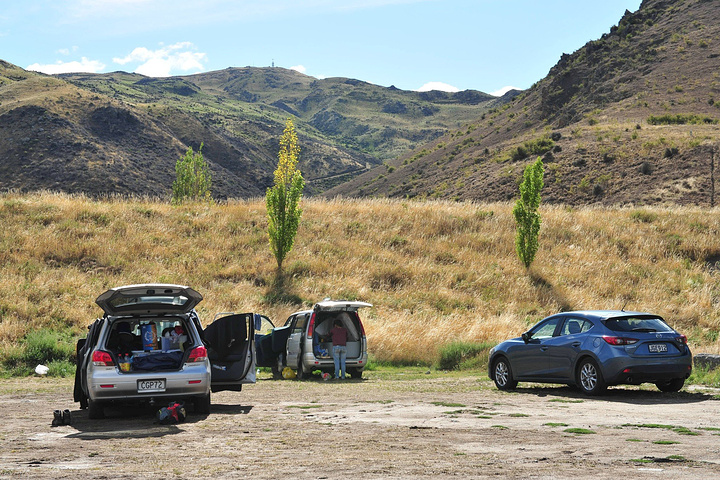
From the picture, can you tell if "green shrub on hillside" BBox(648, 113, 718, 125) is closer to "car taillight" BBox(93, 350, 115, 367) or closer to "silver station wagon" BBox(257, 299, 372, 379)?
"silver station wagon" BBox(257, 299, 372, 379)

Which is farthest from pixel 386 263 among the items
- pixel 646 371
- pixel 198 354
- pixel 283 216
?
pixel 198 354

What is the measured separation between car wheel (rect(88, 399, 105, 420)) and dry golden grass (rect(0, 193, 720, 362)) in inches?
495

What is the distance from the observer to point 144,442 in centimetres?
850

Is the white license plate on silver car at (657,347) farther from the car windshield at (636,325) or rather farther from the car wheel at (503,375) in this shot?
the car wheel at (503,375)

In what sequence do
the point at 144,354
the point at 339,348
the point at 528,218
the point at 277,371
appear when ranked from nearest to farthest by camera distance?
the point at 144,354
the point at 339,348
the point at 277,371
the point at 528,218

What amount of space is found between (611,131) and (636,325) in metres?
58.2

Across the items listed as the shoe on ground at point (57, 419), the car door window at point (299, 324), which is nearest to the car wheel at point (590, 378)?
the car door window at point (299, 324)

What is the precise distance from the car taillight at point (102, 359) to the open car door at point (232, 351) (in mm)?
1848

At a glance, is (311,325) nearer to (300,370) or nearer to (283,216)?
(300,370)

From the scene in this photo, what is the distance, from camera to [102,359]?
402 inches

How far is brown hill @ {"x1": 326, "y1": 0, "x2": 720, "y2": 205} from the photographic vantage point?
5791 cm

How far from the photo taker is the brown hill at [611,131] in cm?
5791


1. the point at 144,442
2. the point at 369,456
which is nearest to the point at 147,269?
the point at 144,442

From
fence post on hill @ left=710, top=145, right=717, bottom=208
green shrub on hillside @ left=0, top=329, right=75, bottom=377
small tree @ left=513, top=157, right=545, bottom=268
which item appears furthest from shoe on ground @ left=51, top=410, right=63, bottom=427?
fence post on hill @ left=710, top=145, right=717, bottom=208
